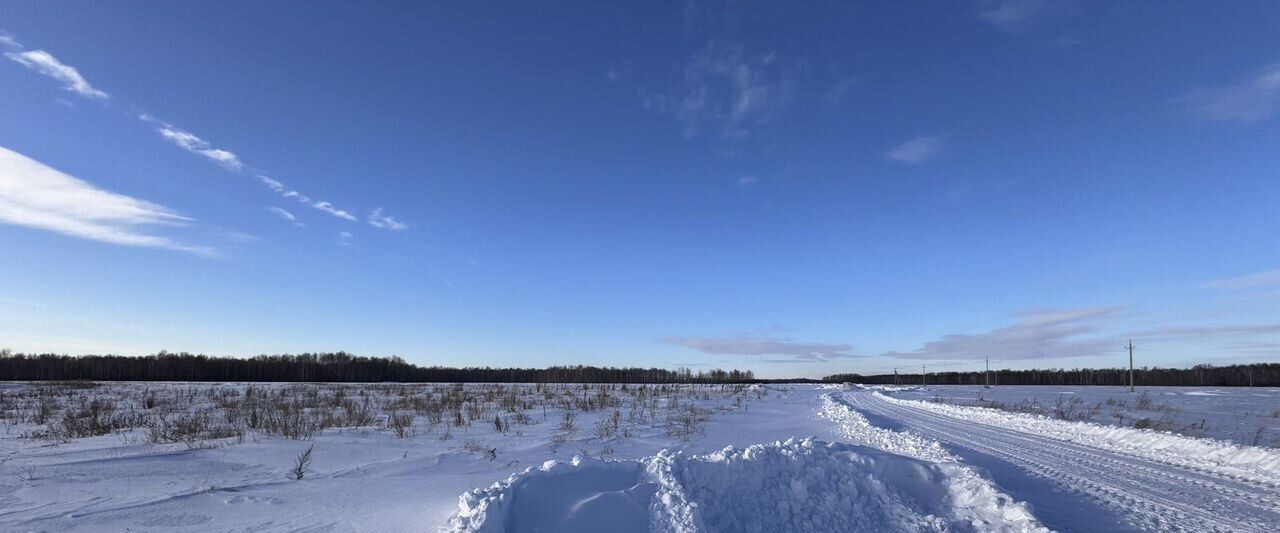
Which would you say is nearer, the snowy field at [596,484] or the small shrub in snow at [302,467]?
the snowy field at [596,484]

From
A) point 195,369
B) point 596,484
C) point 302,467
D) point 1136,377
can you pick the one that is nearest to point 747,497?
point 596,484

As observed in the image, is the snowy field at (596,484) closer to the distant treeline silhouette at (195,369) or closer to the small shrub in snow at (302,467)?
the small shrub in snow at (302,467)

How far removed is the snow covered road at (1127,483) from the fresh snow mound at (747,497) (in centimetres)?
86

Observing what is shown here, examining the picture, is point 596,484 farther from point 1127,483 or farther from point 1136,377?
point 1136,377

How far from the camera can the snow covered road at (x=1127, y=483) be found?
20.0ft

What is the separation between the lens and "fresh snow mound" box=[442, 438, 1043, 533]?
17.0 feet

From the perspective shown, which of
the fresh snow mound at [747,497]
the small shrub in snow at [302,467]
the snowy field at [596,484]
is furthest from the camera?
the small shrub in snow at [302,467]

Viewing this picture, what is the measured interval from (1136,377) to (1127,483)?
113m

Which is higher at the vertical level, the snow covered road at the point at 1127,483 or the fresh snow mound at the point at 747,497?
the fresh snow mound at the point at 747,497

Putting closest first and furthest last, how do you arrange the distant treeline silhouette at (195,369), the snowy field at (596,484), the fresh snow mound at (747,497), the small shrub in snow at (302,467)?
1. the fresh snow mound at (747,497)
2. the snowy field at (596,484)
3. the small shrub in snow at (302,467)
4. the distant treeline silhouette at (195,369)

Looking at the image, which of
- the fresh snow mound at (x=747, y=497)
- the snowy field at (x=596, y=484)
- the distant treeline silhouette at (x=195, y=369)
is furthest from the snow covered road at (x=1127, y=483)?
the distant treeline silhouette at (x=195, y=369)

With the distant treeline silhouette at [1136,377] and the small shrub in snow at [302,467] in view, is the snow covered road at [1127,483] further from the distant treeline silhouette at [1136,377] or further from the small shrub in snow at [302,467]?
the distant treeline silhouette at [1136,377]

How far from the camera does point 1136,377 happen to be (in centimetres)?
9481

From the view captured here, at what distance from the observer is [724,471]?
625 cm
